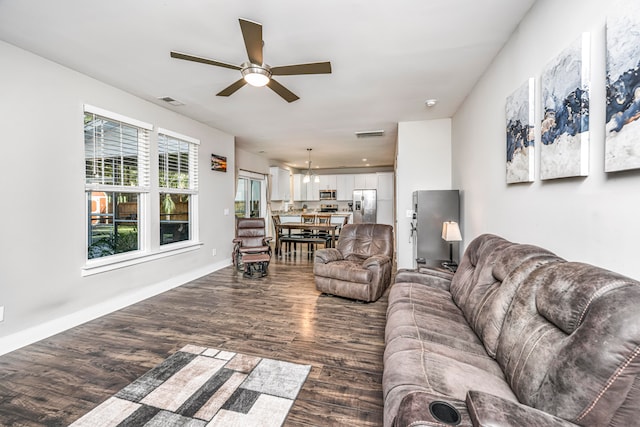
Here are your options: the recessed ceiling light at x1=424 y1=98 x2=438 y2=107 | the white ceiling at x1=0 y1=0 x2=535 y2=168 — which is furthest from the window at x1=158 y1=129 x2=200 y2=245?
the recessed ceiling light at x1=424 y1=98 x2=438 y2=107

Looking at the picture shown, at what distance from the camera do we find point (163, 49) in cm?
261

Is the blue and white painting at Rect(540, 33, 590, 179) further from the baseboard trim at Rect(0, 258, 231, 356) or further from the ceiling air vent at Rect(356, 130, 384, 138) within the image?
the baseboard trim at Rect(0, 258, 231, 356)

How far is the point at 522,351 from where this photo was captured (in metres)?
1.29

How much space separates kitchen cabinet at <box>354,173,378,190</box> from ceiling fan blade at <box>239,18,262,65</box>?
312 inches

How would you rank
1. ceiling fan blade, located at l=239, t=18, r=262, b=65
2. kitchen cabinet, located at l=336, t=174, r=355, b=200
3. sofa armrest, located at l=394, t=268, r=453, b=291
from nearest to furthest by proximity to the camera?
ceiling fan blade, located at l=239, t=18, r=262, b=65 → sofa armrest, located at l=394, t=268, r=453, b=291 → kitchen cabinet, located at l=336, t=174, r=355, b=200

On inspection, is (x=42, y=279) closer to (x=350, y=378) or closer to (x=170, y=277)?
(x=170, y=277)

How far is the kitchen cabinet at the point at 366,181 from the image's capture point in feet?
32.3

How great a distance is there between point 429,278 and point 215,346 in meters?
2.13

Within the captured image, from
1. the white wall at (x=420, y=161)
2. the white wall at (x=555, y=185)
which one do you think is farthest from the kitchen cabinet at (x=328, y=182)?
the white wall at (x=555, y=185)

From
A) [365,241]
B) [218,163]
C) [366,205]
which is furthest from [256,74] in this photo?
[366,205]

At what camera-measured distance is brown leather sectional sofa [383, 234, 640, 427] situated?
34.1 inches

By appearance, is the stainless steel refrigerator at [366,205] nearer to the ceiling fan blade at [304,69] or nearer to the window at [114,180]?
the window at [114,180]

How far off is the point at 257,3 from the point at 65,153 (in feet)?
8.46

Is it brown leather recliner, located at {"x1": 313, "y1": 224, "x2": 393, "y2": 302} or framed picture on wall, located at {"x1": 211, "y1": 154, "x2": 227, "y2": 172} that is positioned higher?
framed picture on wall, located at {"x1": 211, "y1": 154, "x2": 227, "y2": 172}
